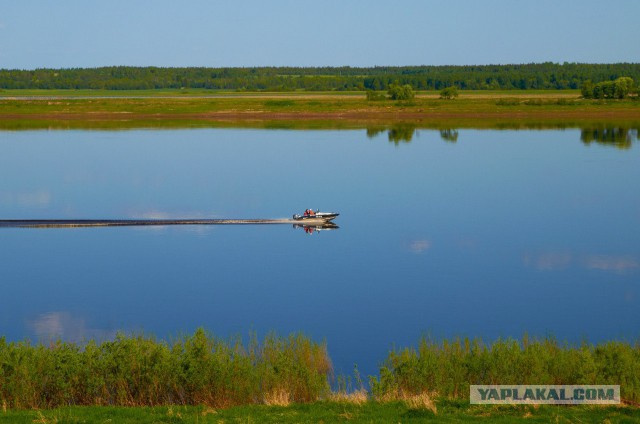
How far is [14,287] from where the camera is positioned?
2853 cm

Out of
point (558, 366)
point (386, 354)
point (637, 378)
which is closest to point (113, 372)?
point (386, 354)

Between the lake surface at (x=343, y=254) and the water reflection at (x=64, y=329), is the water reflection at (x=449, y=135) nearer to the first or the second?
the lake surface at (x=343, y=254)

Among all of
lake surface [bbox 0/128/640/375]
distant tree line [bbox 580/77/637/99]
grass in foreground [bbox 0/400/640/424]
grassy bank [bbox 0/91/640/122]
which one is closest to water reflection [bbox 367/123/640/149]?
lake surface [bbox 0/128/640/375]

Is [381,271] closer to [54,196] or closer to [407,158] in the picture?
[54,196]

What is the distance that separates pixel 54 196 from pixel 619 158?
39.6 meters

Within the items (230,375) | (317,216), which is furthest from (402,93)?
(230,375)

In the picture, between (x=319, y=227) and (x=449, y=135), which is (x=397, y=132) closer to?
(x=449, y=135)

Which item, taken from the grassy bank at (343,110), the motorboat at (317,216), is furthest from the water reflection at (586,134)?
the motorboat at (317,216)

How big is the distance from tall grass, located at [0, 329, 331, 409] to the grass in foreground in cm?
155

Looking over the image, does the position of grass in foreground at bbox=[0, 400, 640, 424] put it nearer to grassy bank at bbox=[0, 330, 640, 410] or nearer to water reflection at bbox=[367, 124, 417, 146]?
grassy bank at bbox=[0, 330, 640, 410]

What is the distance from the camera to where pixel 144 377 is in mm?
17156

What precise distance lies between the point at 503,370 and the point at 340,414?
14.8ft

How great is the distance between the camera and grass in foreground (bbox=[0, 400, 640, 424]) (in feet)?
45.9

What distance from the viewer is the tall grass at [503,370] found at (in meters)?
16.8
